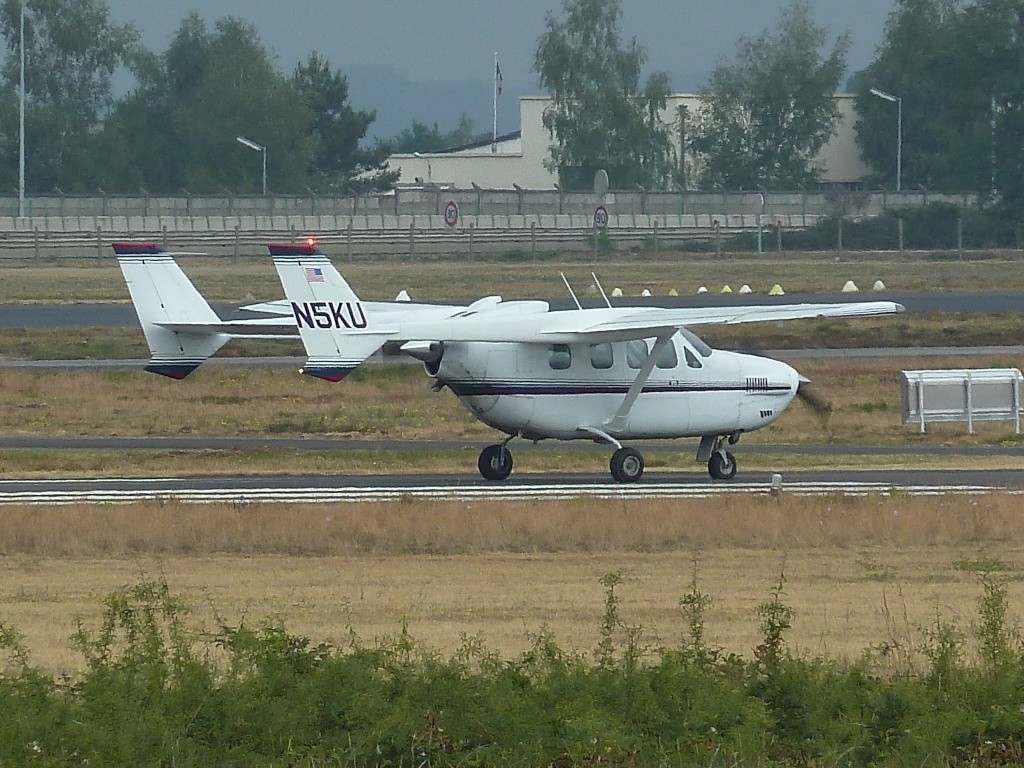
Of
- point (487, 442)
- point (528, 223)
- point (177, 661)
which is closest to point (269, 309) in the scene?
point (487, 442)

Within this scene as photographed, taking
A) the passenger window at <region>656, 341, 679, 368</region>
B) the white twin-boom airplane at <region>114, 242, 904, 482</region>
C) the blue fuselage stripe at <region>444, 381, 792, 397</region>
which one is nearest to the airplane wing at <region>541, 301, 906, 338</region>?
the white twin-boom airplane at <region>114, 242, 904, 482</region>

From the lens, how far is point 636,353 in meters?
24.1

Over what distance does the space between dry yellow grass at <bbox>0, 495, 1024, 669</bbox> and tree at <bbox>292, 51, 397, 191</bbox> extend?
94.8m

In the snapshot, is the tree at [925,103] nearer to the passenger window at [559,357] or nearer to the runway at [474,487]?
the runway at [474,487]

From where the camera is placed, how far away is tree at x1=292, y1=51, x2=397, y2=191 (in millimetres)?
115375

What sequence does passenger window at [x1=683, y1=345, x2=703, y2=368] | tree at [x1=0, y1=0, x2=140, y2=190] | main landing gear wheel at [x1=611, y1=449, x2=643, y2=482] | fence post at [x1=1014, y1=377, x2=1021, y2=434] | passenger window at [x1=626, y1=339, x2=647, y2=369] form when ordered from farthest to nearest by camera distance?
1. tree at [x1=0, y1=0, x2=140, y2=190]
2. fence post at [x1=1014, y1=377, x2=1021, y2=434]
3. passenger window at [x1=683, y1=345, x2=703, y2=368]
4. passenger window at [x1=626, y1=339, x2=647, y2=369]
5. main landing gear wheel at [x1=611, y1=449, x2=643, y2=482]

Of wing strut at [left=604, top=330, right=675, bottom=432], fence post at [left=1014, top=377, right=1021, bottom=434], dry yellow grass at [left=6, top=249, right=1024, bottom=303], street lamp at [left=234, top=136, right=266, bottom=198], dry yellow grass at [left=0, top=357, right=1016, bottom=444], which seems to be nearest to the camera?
wing strut at [left=604, top=330, right=675, bottom=432]

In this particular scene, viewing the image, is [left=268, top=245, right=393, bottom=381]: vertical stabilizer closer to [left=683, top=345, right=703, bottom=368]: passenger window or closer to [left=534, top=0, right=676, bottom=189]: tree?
[left=683, top=345, right=703, bottom=368]: passenger window

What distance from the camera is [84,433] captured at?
99.8 ft

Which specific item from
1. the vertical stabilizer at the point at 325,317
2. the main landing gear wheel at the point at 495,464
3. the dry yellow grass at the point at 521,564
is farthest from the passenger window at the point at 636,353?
the dry yellow grass at the point at 521,564

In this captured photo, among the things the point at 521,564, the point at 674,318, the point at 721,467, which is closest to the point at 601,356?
the point at 674,318

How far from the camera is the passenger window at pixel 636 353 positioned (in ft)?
78.8

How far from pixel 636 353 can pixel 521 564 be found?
787 centimetres

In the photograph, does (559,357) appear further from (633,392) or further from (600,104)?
(600,104)
